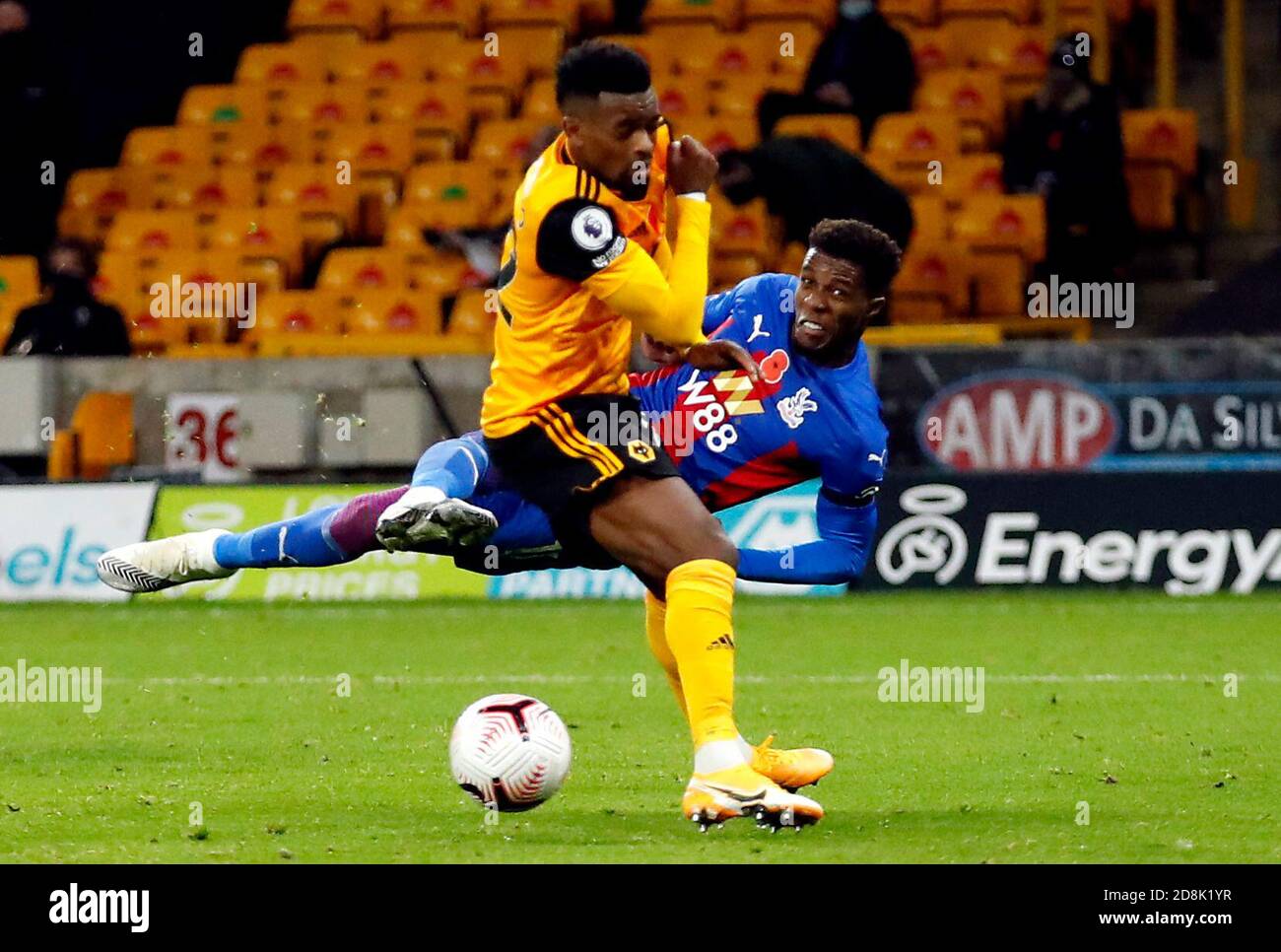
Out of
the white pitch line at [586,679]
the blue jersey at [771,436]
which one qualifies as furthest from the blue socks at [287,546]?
the white pitch line at [586,679]

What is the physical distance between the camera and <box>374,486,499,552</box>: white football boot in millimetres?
6598

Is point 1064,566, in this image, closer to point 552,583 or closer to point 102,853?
point 552,583

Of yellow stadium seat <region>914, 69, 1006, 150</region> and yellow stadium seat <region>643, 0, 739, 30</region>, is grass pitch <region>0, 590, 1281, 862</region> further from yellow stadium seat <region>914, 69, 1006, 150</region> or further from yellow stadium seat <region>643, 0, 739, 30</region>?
yellow stadium seat <region>643, 0, 739, 30</region>

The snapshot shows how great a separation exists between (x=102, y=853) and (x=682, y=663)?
161cm

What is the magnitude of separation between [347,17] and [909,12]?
4.70 meters

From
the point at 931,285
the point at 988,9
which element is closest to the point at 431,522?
the point at 931,285

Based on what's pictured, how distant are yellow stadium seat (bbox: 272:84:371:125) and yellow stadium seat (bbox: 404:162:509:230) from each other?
1067 millimetres

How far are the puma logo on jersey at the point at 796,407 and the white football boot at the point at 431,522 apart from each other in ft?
3.65

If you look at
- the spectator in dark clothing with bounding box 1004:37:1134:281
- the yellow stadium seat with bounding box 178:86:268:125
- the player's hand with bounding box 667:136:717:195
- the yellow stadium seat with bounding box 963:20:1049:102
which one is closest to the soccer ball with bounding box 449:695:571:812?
the player's hand with bounding box 667:136:717:195

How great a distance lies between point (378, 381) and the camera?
46.2 ft

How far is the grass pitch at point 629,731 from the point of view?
612 cm

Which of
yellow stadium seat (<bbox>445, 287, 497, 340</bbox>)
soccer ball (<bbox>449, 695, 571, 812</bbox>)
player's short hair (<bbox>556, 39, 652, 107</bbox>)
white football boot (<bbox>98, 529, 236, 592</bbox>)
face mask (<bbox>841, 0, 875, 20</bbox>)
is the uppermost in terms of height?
face mask (<bbox>841, 0, 875, 20</bbox>)
